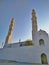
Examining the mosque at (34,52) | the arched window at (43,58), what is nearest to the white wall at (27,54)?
the mosque at (34,52)

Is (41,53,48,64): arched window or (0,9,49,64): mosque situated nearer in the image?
(0,9,49,64): mosque

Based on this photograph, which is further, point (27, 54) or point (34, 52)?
point (27, 54)

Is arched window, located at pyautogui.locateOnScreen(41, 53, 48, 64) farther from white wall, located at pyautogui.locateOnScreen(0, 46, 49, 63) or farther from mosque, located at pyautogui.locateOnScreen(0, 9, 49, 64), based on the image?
white wall, located at pyautogui.locateOnScreen(0, 46, 49, 63)

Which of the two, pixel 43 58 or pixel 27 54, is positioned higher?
pixel 27 54

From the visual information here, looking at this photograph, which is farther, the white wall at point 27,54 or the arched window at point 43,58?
the arched window at point 43,58

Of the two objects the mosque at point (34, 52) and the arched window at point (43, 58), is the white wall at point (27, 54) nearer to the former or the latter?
the mosque at point (34, 52)

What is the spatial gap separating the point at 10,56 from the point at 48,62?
21.3ft

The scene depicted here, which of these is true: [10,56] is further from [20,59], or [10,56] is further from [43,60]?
[43,60]

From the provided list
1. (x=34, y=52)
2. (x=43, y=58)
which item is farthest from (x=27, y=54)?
(x=43, y=58)

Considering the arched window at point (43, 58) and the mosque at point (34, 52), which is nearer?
the mosque at point (34, 52)

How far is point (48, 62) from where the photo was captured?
17828 millimetres

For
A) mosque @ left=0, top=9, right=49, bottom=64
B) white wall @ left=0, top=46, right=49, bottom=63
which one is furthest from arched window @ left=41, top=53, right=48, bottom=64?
white wall @ left=0, top=46, right=49, bottom=63

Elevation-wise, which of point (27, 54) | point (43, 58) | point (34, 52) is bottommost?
point (43, 58)

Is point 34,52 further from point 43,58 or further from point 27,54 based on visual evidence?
point 43,58
